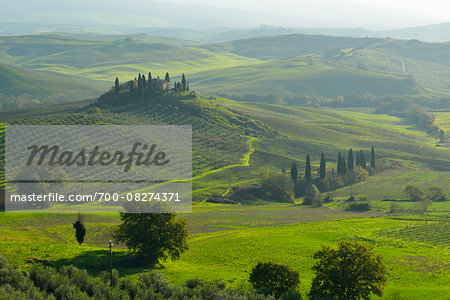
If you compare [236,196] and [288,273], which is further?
[236,196]

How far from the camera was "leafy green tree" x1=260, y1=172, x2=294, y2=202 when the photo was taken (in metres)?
144

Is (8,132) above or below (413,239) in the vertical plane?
above

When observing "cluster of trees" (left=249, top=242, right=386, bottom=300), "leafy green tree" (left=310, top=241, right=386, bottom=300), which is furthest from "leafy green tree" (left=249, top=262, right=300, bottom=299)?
"leafy green tree" (left=310, top=241, right=386, bottom=300)

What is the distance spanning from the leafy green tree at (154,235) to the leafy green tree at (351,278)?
1912 cm

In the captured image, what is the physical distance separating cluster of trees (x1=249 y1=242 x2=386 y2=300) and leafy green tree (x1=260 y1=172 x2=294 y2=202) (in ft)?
268

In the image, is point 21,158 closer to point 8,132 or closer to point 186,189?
point 8,132

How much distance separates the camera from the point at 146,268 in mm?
70688

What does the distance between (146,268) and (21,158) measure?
85198mm

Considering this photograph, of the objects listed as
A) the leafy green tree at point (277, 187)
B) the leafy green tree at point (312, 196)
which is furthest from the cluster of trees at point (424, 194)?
the leafy green tree at point (277, 187)

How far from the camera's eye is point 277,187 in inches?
5699

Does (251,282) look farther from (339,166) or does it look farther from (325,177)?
(339,166)

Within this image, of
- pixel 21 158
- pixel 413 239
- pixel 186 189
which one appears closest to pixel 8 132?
pixel 21 158

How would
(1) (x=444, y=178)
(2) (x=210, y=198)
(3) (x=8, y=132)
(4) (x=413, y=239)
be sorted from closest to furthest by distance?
(4) (x=413, y=239) < (2) (x=210, y=198) < (3) (x=8, y=132) < (1) (x=444, y=178)

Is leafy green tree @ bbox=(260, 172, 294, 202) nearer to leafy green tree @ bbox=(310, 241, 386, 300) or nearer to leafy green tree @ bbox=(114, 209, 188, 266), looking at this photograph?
leafy green tree @ bbox=(114, 209, 188, 266)
